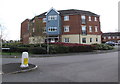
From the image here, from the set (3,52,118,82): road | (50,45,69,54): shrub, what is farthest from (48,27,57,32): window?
(3,52,118,82): road

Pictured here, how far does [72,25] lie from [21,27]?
36.7 m

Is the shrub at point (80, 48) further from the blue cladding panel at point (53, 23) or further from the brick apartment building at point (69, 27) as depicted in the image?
the blue cladding panel at point (53, 23)

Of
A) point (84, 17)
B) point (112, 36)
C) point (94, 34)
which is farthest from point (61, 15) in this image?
point (112, 36)

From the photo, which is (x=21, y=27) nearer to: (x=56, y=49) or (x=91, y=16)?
(x=91, y=16)

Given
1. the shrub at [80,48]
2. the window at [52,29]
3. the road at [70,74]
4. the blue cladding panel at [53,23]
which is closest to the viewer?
the road at [70,74]

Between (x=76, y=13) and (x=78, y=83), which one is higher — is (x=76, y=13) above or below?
above

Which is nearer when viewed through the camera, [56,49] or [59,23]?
[56,49]

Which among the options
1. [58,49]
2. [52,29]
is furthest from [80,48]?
[52,29]

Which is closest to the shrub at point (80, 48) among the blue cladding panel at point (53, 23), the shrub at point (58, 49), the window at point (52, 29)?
the shrub at point (58, 49)

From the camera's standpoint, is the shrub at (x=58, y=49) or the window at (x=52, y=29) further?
the window at (x=52, y=29)

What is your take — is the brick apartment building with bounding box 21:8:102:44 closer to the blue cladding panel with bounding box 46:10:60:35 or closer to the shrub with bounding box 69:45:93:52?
the blue cladding panel with bounding box 46:10:60:35

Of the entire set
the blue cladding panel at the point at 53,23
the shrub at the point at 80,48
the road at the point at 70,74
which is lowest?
the road at the point at 70,74

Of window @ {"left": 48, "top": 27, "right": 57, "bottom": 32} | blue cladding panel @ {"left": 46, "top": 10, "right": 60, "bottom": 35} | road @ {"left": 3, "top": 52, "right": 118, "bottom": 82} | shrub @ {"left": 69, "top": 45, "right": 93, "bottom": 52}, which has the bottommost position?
road @ {"left": 3, "top": 52, "right": 118, "bottom": 82}

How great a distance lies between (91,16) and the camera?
34781mm
